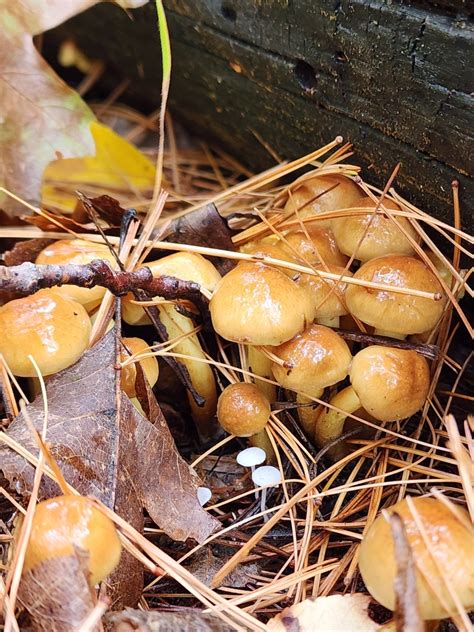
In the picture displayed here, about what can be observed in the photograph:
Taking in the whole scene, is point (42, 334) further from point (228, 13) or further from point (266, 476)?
point (228, 13)

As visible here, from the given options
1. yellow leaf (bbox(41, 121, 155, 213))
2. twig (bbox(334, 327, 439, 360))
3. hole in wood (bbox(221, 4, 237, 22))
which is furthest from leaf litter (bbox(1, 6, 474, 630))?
yellow leaf (bbox(41, 121, 155, 213))

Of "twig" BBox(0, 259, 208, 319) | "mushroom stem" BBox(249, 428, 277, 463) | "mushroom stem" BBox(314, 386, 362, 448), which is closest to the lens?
"twig" BBox(0, 259, 208, 319)

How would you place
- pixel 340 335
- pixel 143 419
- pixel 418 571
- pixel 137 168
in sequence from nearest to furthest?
pixel 418 571
pixel 143 419
pixel 340 335
pixel 137 168

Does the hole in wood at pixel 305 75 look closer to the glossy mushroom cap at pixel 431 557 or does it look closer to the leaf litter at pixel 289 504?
the leaf litter at pixel 289 504

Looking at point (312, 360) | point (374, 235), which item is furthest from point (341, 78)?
point (312, 360)

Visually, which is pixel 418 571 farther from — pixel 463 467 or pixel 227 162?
pixel 227 162

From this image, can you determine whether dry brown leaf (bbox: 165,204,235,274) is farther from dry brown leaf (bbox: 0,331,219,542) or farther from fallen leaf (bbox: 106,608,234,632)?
fallen leaf (bbox: 106,608,234,632)

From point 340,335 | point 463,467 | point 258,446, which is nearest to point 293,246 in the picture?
point 340,335
